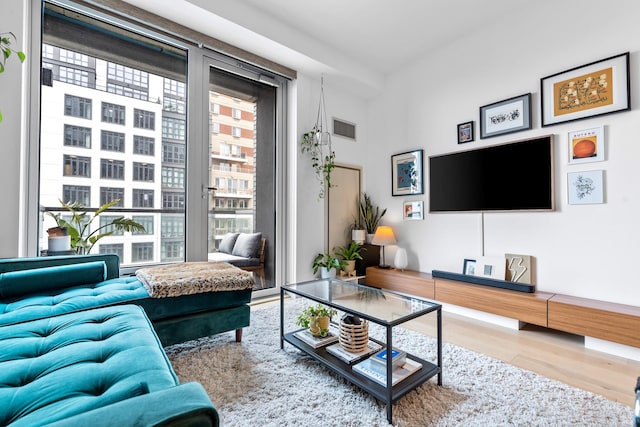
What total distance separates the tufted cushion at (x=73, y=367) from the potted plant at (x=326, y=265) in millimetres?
2476

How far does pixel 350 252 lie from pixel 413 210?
3.14ft

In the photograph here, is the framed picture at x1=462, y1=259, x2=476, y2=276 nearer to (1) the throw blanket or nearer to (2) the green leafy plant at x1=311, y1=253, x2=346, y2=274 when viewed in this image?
(2) the green leafy plant at x1=311, y1=253, x2=346, y2=274

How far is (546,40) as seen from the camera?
269 centimetres

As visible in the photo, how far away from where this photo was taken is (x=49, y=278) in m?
1.79

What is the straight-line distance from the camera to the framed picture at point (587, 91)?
7.50 ft

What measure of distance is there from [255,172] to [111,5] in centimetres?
186

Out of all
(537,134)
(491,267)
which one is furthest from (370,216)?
(537,134)

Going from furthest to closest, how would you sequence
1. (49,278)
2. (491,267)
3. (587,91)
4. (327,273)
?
1. (327,273)
2. (491,267)
3. (587,91)
4. (49,278)

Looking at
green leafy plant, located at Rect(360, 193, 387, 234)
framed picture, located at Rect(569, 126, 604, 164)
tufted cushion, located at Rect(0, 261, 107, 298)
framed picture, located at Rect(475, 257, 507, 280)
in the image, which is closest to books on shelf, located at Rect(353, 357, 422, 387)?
framed picture, located at Rect(475, 257, 507, 280)

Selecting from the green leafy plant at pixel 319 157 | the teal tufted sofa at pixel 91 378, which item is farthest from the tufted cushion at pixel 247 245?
the teal tufted sofa at pixel 91 378

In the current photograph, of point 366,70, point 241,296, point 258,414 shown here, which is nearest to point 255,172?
point 241,296

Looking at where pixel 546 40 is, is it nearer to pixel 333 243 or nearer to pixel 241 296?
pixel 333 243

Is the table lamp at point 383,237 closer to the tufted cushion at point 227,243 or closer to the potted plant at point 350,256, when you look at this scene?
the potted plant at point 350,256

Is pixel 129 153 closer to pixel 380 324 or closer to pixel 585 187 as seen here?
pixel 380 324
